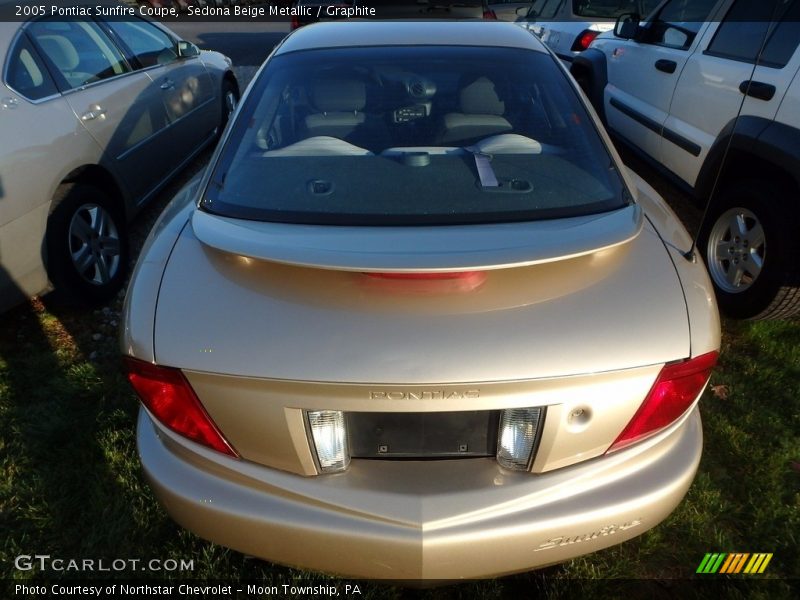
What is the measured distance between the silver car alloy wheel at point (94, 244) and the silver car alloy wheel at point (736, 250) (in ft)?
11.8

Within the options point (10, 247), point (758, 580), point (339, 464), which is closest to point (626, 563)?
point (758, 580)

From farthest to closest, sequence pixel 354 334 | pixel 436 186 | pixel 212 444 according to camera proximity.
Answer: pixel 436 186
pixel 212 444
pixel 354 334

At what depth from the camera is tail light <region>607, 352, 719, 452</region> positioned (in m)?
1.51

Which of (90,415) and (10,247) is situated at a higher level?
(10,247)

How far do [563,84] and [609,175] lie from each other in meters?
0.63

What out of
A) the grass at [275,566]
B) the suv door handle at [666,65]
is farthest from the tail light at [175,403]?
the suv door handle at [666,65]

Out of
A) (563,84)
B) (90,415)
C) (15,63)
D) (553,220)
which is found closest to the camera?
(553,220)

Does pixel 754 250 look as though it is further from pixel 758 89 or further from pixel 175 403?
pixel 175 403

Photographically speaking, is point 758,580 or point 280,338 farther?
point 758,580

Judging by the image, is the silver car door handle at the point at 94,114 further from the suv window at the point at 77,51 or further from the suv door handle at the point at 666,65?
the suv door handle at the point at 666,65

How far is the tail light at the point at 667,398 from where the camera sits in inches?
59.3

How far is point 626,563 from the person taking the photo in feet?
6.83

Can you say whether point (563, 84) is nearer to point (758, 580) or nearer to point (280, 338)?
point (280, 338)

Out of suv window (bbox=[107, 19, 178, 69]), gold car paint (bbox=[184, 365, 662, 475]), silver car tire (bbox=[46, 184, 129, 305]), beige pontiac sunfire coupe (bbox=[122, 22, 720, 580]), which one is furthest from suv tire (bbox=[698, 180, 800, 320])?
suv window (bbox=[107, 19, 178, 69])
